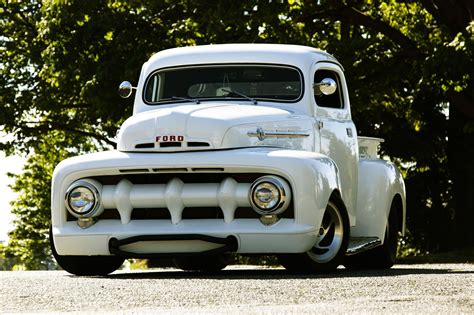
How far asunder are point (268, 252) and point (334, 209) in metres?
0.86

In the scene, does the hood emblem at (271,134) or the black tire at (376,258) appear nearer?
the hood emblem at (271,134)

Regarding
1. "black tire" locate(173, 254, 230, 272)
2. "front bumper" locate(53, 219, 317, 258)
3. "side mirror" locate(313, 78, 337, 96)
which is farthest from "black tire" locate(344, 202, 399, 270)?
"front bumper" locate(53, 219, 317, 258)

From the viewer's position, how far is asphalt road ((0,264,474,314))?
681 cm

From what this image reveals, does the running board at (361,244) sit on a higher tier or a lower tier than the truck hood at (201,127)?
lower

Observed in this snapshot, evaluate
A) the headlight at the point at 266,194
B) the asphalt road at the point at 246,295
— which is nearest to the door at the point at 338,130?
the headlight at the point at 266,194

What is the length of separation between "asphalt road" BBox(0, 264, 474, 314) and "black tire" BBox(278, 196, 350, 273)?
0.98 m

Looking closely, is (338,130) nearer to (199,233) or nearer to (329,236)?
(329,236)

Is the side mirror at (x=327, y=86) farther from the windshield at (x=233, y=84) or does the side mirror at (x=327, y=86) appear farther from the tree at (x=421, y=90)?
the tree at (x=421, y=90)

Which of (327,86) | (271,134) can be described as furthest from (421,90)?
(271,134)

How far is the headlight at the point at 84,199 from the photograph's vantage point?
10.4 metres

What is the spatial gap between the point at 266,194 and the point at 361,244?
6.45 ft

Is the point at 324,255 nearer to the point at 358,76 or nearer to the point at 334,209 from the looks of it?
the point at 334,209

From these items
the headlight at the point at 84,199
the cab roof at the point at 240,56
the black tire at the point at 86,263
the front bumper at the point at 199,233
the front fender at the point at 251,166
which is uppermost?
the cab roof at the point at 240,56

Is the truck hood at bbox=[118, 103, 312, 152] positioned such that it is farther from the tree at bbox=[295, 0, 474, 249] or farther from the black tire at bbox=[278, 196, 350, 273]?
the tree at bbox=[295, 0, 474, 249]
